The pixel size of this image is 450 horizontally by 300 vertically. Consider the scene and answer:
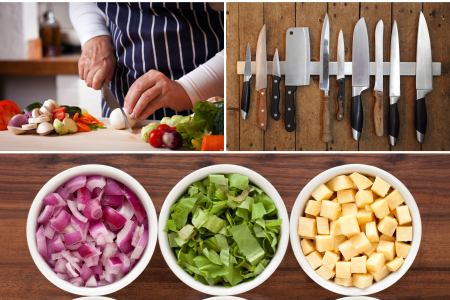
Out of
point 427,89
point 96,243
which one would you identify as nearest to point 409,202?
point 427,89

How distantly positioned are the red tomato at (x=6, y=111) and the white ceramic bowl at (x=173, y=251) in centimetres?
62

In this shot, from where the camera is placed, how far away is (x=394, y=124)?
1.07 meters

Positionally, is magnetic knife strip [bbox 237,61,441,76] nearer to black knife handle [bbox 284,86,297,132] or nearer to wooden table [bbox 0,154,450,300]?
black knife handle [bbox 284,86,297,132]

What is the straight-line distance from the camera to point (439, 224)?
0.88 meters

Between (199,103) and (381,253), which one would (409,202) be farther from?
(199,103)

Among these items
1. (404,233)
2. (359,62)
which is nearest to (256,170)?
(404,233)

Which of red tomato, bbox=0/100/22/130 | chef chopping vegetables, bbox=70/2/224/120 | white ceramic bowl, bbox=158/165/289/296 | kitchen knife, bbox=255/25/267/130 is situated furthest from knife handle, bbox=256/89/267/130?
red tomato, bbox=0/100/22/130

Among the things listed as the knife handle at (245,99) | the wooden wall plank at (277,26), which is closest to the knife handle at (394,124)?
the wooden wall plank at (277,26)

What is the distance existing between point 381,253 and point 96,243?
69cm

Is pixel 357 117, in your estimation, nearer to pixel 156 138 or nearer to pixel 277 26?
pixel 277 26

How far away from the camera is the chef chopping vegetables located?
107 cm

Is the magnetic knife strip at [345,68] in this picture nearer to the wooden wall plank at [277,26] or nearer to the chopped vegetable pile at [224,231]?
the wooden wall plank at [277,26]

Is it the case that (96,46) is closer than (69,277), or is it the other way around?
(69,277)

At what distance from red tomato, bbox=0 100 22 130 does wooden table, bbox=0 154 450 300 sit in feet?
0.78
